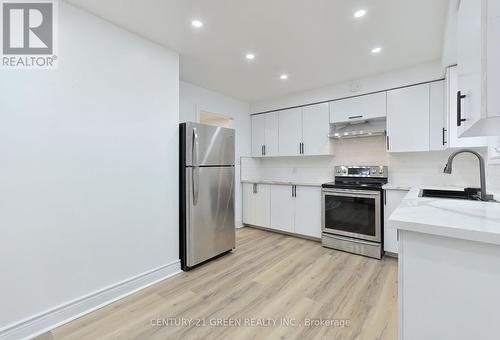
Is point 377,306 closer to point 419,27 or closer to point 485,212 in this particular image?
point 485,212

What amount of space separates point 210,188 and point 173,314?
141 centimetres

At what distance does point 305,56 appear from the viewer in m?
2.73

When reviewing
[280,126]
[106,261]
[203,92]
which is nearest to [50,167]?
[106,261]

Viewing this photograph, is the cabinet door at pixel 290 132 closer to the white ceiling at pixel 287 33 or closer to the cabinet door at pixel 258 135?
the cabinet door at pixel 258 135

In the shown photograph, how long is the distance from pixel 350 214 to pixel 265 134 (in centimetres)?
221

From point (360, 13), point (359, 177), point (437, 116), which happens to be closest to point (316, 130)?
point (359, 177)

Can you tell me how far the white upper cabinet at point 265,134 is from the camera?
4410 mm

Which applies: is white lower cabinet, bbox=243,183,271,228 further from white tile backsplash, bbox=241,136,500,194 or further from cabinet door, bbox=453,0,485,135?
cabinet door, bbox=453,0,485,135

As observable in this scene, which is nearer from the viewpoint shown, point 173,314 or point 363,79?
point 173,314

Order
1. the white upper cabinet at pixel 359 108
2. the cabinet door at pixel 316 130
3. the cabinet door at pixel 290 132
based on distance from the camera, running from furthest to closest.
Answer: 1. the cabinet door at pixel 290 132
2. the cabinet door at pixel 316 130
3. the white upper cabinet at pixel 359 108

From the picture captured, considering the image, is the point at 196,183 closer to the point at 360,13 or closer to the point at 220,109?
the point at 220,109

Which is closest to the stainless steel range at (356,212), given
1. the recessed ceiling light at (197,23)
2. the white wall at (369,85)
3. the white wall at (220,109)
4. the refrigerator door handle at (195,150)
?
the white wall at (369,85)

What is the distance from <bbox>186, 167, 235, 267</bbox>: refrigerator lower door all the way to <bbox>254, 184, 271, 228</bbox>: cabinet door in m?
1.17

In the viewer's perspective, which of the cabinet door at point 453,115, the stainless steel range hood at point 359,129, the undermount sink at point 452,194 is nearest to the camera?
the undermount sink at point 452,194
